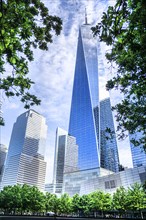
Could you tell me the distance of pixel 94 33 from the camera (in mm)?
4852

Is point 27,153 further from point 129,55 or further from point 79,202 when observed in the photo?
point 129,55

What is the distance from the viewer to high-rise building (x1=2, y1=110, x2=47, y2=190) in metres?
153

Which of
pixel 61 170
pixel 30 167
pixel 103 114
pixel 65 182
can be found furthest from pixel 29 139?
pixel 103 114

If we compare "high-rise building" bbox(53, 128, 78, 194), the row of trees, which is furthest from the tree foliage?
"high-rise building" bbox(53, 128, 78, 194)

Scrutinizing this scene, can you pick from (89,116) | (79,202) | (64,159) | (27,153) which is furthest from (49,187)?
(79,202)

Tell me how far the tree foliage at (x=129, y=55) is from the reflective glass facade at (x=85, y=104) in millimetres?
115563

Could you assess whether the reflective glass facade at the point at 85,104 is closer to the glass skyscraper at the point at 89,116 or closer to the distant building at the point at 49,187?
the glass skyscraper at the point at 89,116

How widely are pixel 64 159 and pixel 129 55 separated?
177472mm

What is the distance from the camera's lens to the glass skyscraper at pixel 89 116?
126938 mm

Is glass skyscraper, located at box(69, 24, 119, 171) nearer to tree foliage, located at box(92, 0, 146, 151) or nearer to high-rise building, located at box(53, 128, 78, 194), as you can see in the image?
high-rise building, located at box(53, 128, 78, 194)

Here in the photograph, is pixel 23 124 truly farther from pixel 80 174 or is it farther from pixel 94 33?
pixel 94 33

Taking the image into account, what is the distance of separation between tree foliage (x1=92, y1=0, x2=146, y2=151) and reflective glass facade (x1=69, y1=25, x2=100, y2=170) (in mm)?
115563

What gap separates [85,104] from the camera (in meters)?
144

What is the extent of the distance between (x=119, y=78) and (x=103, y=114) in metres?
151
